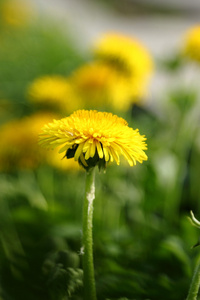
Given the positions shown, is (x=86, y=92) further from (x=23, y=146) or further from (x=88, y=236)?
(x=88, y=236)

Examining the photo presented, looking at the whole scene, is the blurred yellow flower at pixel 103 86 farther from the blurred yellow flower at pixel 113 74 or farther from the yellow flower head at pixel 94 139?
the yellow flower head at pixel 94 139

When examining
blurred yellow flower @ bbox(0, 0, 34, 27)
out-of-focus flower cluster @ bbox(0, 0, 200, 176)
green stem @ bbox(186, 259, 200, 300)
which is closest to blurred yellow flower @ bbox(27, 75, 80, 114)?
out-of-focus flower cluster @ bbox(0, 0, 200, 176)

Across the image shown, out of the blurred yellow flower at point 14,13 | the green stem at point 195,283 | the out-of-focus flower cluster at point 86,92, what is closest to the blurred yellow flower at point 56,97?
the out-of-focus flower cluster at point 86,92

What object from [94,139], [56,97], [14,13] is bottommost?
[94,139]

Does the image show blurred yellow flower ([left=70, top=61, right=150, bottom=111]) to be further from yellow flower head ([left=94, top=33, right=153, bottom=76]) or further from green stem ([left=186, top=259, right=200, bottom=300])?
green stem ([left=186, top=259, right=200, bottom=300])

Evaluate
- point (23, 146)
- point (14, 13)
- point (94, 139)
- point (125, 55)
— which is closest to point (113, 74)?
point (125, 55)
